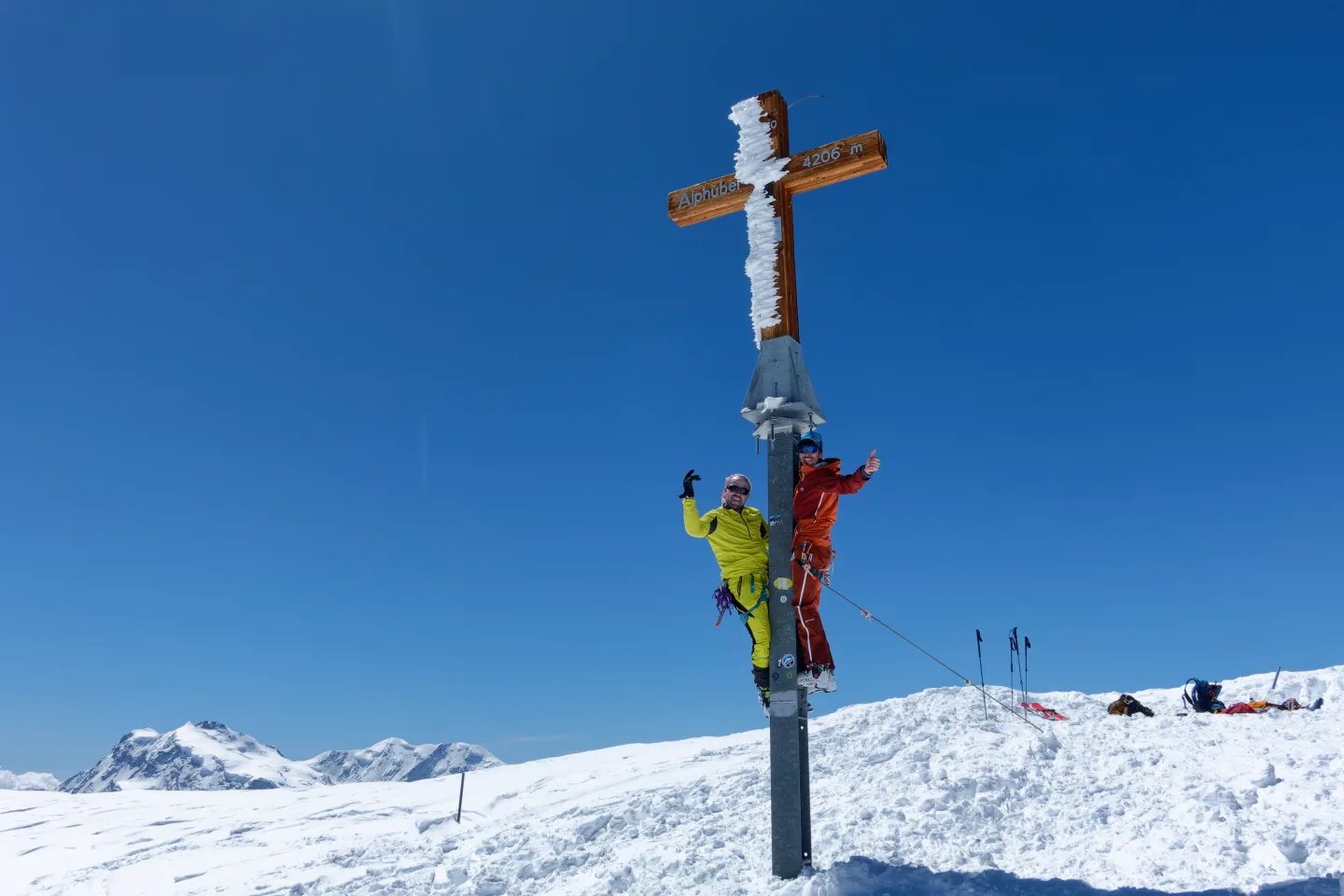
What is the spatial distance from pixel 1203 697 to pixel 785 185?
530 inches

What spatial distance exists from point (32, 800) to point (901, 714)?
23.5 m

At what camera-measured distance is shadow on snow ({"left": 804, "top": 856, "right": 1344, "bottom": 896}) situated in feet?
17.9

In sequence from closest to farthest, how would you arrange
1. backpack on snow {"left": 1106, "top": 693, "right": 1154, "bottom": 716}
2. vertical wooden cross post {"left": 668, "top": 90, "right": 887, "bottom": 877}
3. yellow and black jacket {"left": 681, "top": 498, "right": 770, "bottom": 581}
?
1. vertical wooden cross post {"left": 668, "top": 90, "right": 887, "bottom": 877}
2. yellow and black jacket {"left": 681, "top": 498, "right": 770, "bottom": 581}
3. backpack on snow {"left": 1106, "top": 693, "right": 1154, "bottom": 716}

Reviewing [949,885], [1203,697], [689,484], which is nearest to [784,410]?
[689,484]

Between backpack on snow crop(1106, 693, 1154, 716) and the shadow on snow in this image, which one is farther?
backpack on snow crop(1106, 693, 1154, 716)

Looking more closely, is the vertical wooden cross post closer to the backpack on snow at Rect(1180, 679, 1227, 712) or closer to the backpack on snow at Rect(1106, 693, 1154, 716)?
the backpack on snow at Rect(1106, 693, 1154, 716)

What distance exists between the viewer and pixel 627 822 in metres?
10.1

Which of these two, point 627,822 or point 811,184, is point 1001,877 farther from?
point 811,184

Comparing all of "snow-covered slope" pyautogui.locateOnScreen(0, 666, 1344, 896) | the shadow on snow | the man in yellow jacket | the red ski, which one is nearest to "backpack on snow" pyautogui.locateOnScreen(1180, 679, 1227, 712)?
"snow-covered slope" pyautogui.locateOnScreen(0, 666, 1344, 896)

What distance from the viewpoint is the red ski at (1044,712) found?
504 inches

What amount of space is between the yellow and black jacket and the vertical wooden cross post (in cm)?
29

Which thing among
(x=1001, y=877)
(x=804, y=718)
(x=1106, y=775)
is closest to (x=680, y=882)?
(x=804, y=718)

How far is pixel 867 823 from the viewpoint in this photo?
25.8 feet

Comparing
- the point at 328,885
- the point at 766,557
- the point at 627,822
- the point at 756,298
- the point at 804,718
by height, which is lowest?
the point at 328,885
